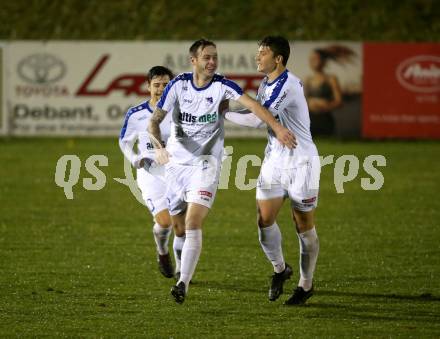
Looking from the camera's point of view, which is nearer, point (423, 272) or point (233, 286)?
point (233, 286)

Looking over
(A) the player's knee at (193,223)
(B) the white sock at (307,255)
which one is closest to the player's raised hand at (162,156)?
(A) the player's knee at (193,223)

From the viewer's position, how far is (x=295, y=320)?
7.89 metres

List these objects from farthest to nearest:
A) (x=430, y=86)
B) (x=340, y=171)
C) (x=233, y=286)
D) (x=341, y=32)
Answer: (x=341, y=32)
(x=430, y=86)
(x=340, y=171)
(x=233, y=286)

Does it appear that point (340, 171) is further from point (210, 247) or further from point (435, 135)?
point (210, 247)

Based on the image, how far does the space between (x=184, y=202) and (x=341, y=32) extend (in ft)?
72.8

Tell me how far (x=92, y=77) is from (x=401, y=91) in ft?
25.4

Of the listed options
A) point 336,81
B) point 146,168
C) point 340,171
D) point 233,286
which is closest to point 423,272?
point 233,286

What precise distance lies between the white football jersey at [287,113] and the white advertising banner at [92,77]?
16.4 m

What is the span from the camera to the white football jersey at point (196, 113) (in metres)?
8.48

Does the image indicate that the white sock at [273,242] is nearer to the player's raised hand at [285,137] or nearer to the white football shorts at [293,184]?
the white football shorts at [293,184]

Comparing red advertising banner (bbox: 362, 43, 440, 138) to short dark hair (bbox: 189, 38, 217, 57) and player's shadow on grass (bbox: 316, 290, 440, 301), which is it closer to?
player's shadow on grass (bbox: 316, 290, 440, 301)

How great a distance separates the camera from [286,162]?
8.44 meters

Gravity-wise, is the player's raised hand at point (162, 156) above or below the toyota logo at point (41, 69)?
below

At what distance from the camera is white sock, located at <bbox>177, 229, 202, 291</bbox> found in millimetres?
8234
